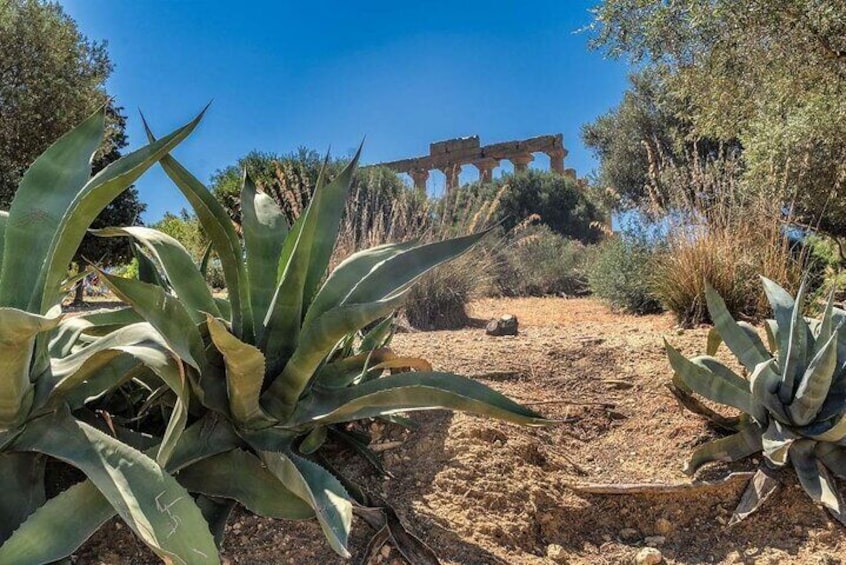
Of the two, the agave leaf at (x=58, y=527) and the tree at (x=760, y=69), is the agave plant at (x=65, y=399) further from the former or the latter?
the tree at (x=760, y=69)

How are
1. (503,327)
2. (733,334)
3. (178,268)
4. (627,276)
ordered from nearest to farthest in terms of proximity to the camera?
(178,268) → (733,334) → (503,327) → (627,276)

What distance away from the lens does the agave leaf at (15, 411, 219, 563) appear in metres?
1.43

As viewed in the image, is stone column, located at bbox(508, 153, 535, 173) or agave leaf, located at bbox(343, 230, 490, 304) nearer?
agave leaf, located at bbox(343, 230, 490, 304)

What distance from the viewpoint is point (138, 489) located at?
4.88ft

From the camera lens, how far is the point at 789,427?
2584 mm

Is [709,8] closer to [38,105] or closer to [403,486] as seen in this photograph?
[403,486]

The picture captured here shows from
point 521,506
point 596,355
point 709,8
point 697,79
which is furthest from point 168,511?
point 697,79

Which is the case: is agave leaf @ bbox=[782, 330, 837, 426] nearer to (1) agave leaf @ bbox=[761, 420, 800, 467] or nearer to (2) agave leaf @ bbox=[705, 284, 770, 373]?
(1) agave leaf @ bbox=[761, 420, 800, 467]


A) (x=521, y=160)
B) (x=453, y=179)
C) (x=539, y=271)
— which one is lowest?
(x=539, y=271)

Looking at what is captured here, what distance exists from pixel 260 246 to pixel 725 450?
1927 mm

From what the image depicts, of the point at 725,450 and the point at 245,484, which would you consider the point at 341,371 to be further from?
the point at 725,450

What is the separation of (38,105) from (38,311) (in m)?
12.3

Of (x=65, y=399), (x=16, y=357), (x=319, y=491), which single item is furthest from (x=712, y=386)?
(x=16, y=357)

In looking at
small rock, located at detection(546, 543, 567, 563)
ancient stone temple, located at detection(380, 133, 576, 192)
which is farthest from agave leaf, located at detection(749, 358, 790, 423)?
Answer: ancient stone temple, located at detection(380, 133, 576, 192)
